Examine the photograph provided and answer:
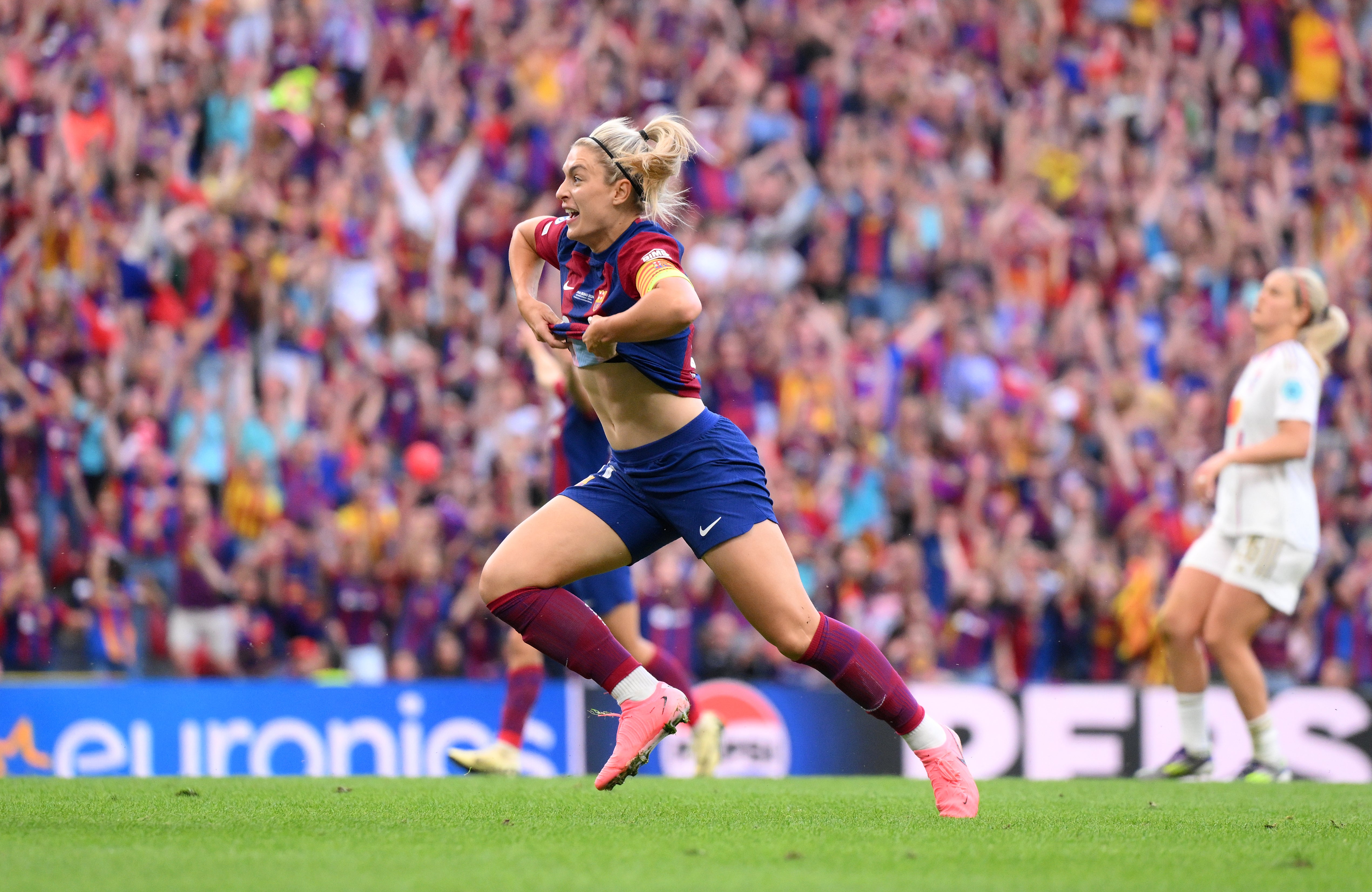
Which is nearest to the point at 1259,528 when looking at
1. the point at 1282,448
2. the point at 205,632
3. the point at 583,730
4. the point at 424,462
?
the point at 1282,448

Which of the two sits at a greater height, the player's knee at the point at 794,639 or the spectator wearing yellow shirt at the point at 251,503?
the player's knee at the point at 794,639

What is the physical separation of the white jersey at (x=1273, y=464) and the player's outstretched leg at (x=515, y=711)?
11.6 ft

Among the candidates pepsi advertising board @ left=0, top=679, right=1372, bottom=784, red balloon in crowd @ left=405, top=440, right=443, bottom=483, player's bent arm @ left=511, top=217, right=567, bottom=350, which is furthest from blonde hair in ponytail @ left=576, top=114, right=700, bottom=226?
red balloon in crowd @ left=405, top=440, right=443, bottom=483

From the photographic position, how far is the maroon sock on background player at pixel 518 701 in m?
8.12

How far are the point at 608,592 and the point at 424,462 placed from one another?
5.61 metres

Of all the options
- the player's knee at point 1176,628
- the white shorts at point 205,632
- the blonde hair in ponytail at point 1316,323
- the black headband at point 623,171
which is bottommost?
the white shorts at point 205,632

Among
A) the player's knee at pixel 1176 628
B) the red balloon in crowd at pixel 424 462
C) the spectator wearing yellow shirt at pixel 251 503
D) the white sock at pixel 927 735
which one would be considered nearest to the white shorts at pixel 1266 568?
the player's knee at pixel 1176 628

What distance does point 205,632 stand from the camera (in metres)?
11.9

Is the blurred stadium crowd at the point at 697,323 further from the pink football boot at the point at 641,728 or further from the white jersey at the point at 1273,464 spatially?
the pink football boot at the point at 641,728

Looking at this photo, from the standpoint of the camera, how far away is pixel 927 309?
1550 cm

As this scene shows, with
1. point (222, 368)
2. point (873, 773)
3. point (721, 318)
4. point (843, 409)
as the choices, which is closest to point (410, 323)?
point (222, 368)

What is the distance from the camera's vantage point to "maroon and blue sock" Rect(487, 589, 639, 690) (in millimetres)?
5613

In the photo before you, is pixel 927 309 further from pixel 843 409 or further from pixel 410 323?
pixel 410 323

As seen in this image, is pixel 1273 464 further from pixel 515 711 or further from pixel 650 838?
pixel 650 838
